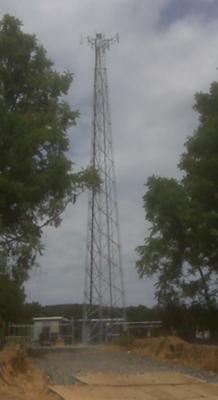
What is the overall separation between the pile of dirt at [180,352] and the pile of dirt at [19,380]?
5.97m

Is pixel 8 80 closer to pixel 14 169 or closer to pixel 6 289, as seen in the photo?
pixel 14 169

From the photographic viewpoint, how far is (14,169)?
20406 mm

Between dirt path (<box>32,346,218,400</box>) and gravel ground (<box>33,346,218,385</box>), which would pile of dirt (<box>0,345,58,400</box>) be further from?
gravel ground (<box>33,346,218,385</box>)

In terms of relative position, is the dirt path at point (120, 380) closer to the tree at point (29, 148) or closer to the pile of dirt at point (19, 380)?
the pile of dirt at point (19, 380)

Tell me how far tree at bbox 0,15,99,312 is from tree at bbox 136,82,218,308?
4.36 m

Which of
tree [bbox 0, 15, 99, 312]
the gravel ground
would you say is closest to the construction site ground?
the gravel ground

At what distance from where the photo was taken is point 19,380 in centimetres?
1598

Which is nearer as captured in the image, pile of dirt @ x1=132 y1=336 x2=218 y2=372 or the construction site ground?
the construction site ground

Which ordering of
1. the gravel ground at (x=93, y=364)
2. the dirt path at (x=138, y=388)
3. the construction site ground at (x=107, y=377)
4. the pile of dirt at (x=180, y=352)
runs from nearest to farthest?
the dirt path at (x=138, y=388), the construction site ground at (x=107, y=377), the gravel ground at (x=93, y=364), the pile of dirt at (x=180, y=352)

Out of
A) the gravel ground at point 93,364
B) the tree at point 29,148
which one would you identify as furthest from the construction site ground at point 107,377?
the tree at point 29,148

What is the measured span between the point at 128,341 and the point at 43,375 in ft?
39.1

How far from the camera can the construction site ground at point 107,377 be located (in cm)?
1452

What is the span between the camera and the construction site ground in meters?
14.5

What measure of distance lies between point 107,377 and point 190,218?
27.0 feet
